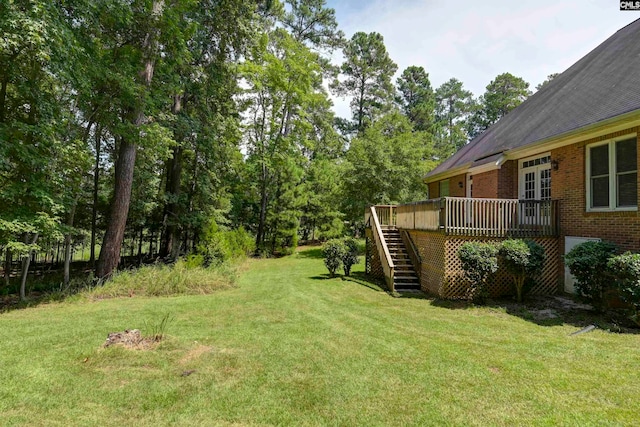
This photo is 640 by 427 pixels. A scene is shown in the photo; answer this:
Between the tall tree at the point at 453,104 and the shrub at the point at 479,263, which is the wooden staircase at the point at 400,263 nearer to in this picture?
the shrub at the point at 479,263

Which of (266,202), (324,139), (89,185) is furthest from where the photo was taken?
(324,139)

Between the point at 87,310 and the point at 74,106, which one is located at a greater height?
the point at 74,106

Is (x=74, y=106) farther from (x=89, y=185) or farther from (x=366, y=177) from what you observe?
(x=366, y=177)

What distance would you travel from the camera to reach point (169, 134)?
11.7m

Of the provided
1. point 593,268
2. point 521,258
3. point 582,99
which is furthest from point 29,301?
point 582,99

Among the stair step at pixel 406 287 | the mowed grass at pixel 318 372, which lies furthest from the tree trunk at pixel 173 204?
the stair step at pixel 406 287

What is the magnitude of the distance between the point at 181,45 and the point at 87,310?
361 inches

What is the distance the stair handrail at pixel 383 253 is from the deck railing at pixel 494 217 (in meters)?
1.94

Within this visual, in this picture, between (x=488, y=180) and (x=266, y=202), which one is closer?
(x=488, y=180)

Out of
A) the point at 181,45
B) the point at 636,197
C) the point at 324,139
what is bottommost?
Answer: the point at 636,197

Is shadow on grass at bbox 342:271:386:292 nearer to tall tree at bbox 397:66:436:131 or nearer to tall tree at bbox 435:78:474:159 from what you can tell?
tall tree at bbox 397:66:436:131

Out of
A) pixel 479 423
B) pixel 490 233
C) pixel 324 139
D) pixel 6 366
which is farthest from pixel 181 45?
pixel 324 139

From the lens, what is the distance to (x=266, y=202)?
23938 mm

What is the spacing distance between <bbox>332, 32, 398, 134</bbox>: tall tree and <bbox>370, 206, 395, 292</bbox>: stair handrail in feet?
84.6
